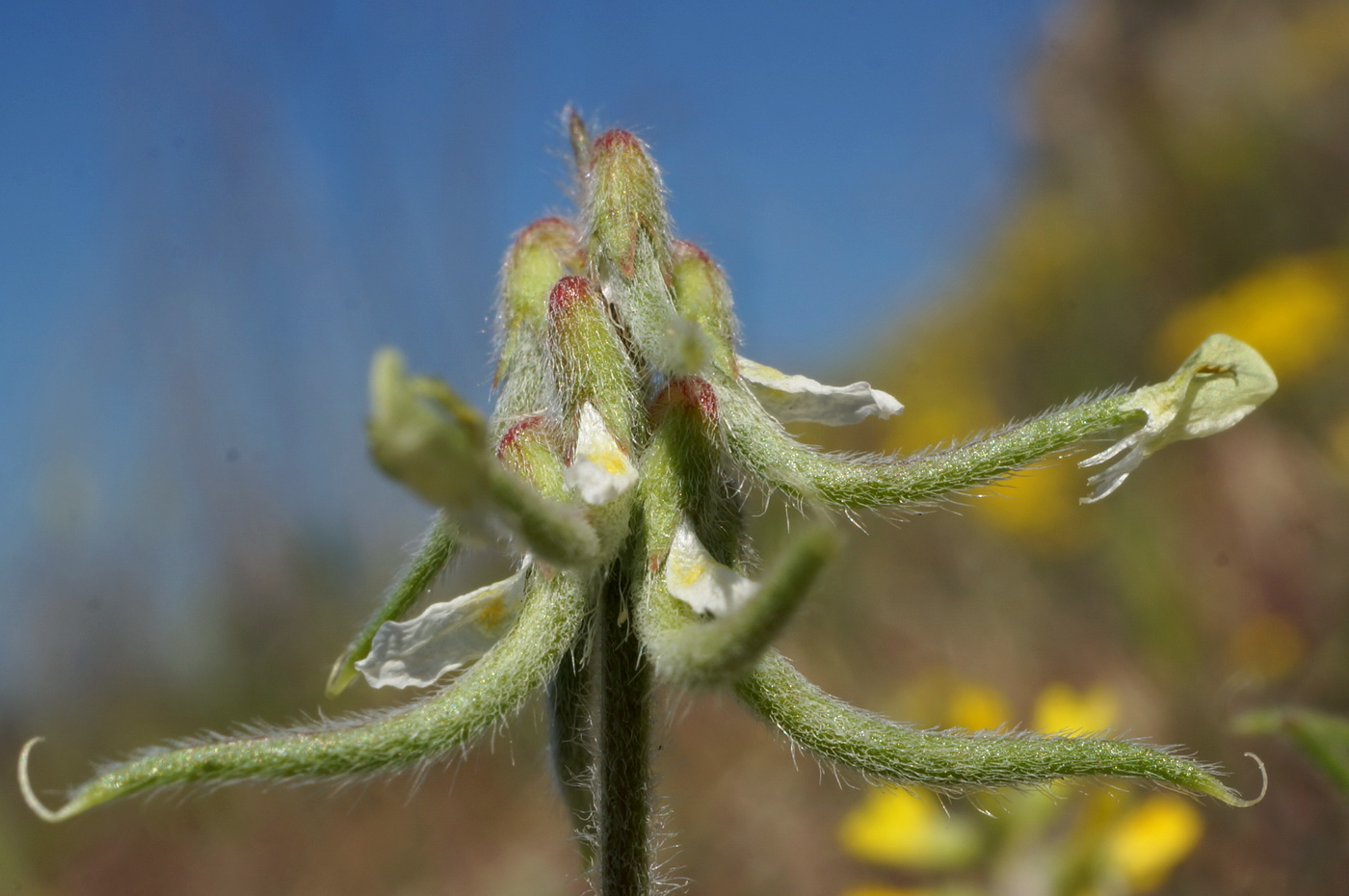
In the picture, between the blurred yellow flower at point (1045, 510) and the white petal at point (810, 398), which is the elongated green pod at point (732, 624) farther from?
the blurred yellow flower at point (1045, 510)

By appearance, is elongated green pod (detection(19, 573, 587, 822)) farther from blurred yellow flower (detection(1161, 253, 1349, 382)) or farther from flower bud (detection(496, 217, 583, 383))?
blurred yellow flower (detection(1161, 253, 1349, 382))

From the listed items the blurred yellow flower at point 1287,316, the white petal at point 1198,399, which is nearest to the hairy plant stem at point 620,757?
the white petal at point 1198,399

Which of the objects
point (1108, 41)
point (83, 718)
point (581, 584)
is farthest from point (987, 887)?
point (1108, 41)

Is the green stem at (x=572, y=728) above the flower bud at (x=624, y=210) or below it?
below

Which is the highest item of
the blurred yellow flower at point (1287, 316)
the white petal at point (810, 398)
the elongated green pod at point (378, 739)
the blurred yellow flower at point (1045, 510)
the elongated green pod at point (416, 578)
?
the blurred yellow flower at point (1287, 316)

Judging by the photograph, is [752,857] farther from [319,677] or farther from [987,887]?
[319,677]
